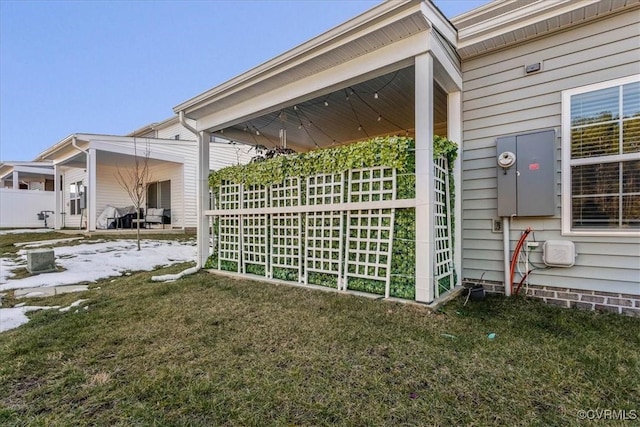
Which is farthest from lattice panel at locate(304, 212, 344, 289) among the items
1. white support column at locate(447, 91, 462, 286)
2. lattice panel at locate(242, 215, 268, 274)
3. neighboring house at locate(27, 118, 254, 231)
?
neighboring house at locate(27, 118, 254, 231)

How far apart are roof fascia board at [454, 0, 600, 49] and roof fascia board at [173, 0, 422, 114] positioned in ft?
3.77

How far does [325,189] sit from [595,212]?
292 centimetres

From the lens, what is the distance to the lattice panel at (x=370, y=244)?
3.50m

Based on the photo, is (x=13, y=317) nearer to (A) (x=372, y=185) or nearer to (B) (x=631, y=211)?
(A) (x=372, y=185)

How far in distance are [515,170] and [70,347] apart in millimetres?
4710

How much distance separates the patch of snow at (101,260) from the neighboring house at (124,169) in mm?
2783

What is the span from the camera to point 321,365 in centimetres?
220

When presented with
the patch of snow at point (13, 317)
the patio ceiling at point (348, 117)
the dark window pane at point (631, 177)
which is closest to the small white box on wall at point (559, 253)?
the dark window pane at point (631, 177)

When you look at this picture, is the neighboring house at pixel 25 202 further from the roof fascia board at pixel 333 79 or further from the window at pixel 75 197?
the roof fascia board at pixel 333 79

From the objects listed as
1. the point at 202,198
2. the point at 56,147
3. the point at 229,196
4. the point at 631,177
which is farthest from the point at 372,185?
the point at 56,147

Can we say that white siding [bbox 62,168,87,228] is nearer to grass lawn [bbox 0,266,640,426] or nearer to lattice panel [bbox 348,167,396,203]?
grass lawn [bbox 0,266,640,426]

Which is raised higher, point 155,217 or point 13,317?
point 155,217

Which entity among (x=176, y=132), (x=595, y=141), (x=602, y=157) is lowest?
(x=602, y=157)

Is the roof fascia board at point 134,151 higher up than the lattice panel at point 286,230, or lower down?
higher up
